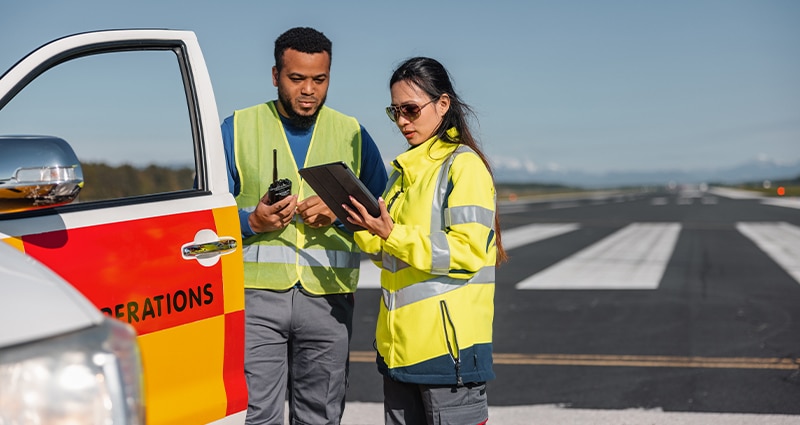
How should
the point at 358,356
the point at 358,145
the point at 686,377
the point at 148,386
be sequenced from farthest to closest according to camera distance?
the point at 358,356 → the point at 686,377 → the point at 358,145 → the point at 148,386

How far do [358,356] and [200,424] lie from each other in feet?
14.7

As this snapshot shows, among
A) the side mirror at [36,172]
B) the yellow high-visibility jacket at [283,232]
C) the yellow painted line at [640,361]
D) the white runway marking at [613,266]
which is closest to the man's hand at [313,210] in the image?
the yellow high-visibility jacket at [283,232]

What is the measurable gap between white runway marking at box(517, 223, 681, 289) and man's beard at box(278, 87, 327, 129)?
316 inches

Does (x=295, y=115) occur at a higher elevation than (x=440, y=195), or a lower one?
higher

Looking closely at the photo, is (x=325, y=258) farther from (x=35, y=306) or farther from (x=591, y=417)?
(x=591, y=417)

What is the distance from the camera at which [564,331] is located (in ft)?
26.0

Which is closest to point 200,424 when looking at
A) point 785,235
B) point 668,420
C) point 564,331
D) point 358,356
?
point 668,420

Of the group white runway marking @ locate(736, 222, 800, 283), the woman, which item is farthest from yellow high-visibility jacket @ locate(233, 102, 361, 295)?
white runway marking @ locate(736, 222, 800, 283)

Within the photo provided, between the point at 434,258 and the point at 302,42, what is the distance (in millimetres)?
1147

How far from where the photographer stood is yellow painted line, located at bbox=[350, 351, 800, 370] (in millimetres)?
6457

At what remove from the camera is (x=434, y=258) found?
276cm

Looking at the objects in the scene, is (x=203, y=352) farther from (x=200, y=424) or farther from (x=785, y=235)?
(x=785, y=235)

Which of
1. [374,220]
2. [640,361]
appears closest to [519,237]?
[640,361]

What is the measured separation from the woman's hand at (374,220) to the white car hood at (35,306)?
149 cm
